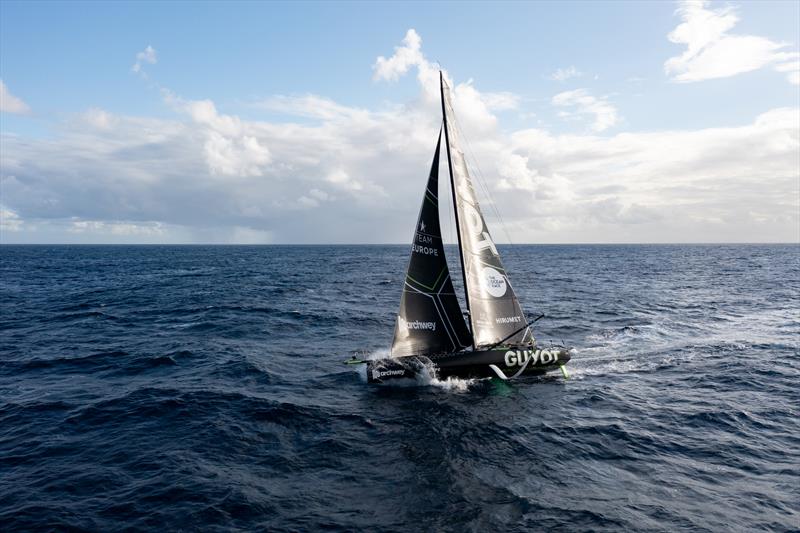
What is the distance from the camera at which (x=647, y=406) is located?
20500mm

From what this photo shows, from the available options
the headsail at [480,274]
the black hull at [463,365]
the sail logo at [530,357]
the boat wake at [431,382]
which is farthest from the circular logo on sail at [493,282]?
the boat wake at [431,382]

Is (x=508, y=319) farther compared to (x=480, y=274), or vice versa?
(x=508, y=319)

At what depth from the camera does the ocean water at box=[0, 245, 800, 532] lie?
508 inches

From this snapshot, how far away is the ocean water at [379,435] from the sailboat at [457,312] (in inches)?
40.9

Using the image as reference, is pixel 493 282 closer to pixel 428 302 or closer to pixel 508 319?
pixel 508 319

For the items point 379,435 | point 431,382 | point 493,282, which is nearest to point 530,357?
point 493,282

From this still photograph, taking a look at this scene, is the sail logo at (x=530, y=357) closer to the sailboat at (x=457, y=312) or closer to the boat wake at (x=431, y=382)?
the sailboat at (x=457, y=312)

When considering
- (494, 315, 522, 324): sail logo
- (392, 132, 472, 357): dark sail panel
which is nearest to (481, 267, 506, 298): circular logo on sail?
(494, 315, 522, 324): sail logo

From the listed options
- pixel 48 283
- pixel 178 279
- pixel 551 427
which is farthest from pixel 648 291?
pixel 48 283

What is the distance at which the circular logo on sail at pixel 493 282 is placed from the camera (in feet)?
80.4

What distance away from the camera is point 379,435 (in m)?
17.7

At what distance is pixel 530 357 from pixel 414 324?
20.0ft

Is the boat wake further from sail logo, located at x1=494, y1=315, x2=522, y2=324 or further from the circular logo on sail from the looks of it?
the circular logo on sail

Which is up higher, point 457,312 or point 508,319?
point 457,312
